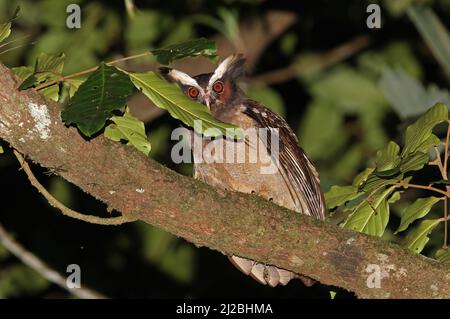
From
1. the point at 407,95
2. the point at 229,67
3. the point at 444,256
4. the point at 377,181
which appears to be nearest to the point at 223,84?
the point at 229,67

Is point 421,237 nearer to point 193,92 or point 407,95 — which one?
point 407,95

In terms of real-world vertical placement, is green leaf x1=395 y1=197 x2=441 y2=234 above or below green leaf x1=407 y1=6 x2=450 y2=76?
below

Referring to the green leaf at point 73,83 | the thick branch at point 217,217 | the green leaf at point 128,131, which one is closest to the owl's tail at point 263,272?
the thick branch at point 217,217

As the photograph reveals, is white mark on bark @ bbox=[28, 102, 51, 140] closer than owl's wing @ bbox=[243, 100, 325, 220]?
Yes

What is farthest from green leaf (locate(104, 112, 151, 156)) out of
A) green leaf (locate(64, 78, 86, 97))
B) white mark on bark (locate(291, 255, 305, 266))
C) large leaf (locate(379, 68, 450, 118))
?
large leaf (locate(379, 68, 450, 118))

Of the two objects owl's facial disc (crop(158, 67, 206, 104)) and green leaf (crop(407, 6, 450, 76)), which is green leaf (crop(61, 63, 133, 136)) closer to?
owl's facial disc (crop(158, 67, 206, 104))

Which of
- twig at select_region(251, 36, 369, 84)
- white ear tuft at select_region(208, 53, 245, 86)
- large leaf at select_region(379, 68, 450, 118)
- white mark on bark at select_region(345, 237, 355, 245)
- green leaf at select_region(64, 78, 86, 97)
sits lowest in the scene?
white mark on bark at select_region(345, 237, 355, 245)
